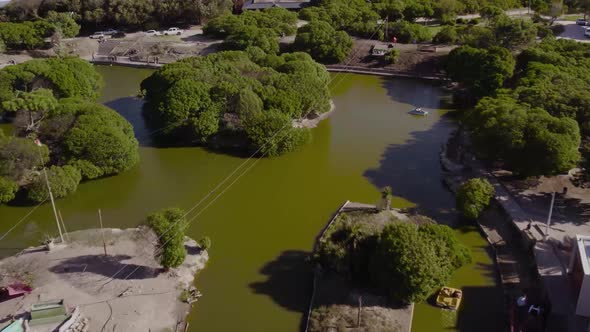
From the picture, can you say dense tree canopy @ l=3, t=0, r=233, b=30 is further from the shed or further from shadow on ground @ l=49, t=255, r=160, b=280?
the shed

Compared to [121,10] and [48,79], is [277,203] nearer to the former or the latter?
[48,79]

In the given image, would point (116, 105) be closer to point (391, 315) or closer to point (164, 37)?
point (164, 37)

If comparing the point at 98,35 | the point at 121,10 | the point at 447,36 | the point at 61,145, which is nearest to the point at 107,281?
the point at 61,145

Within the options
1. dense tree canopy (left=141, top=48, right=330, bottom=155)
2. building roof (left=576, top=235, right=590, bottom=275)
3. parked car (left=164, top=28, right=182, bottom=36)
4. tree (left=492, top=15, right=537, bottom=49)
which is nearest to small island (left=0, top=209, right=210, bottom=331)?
dense tree canopy (left=141, top=48, right=330, bottom=155)

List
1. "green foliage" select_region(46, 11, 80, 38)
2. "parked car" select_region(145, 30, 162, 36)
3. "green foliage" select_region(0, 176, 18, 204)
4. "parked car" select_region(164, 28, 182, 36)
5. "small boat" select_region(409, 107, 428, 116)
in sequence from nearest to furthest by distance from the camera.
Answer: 1. "green foliage" select_region(0, 176, 18, 204)
2. "small boat" select_region(409, 107, 428, 116)
3. "green foliage" select_region(46, 11, 80, 38)
4. "parked car" select_region(145, 30, 162, 36)
5. "parked car" select_region(164, 28, 182, 36)

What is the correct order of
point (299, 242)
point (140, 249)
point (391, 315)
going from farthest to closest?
point (299, 242)
point (140, 249)
point (391, 315)

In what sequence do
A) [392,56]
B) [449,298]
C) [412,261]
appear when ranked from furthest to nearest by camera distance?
1. [392,56]
2. [449,298]
3. [412,261]

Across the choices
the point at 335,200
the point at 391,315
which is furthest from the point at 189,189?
the point at 391,315
